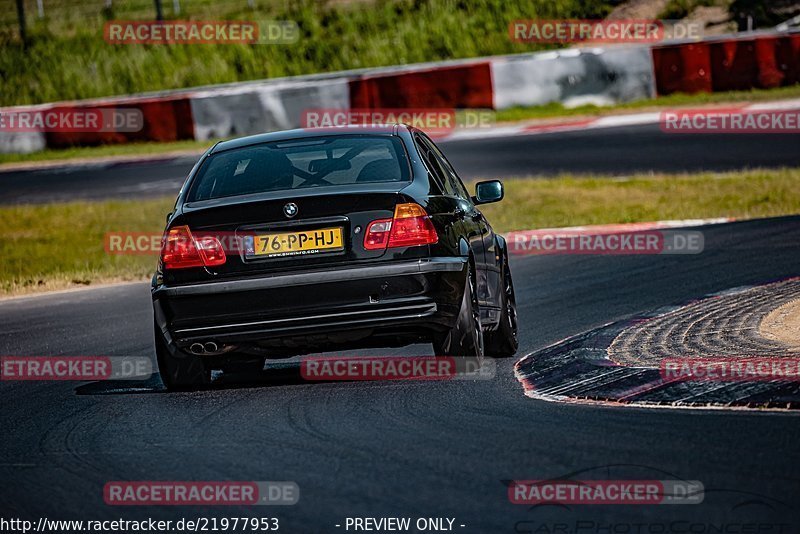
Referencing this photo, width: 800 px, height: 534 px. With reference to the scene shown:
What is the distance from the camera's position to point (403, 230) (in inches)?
283

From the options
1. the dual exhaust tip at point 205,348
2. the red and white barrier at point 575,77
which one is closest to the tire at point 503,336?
the dual exhaust tip at point 205,348

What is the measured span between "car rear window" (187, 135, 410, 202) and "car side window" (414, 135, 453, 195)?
0.18m

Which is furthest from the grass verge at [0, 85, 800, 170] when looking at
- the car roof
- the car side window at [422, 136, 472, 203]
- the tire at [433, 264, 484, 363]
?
the tire at [433, 264, 484, 363]

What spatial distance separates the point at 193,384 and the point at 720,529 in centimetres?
401

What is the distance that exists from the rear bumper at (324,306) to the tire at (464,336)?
87 millimetres

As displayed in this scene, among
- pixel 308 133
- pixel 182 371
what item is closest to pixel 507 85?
pixel 308 133

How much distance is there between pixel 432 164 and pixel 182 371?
182cm

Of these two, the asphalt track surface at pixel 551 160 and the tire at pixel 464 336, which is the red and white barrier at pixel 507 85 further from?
the tire at pixel 464 336

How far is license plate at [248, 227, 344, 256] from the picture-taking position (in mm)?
7152

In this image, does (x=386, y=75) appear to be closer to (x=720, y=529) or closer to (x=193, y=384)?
(x=193, y=384)

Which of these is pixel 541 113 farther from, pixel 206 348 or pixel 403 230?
pixel 206 348

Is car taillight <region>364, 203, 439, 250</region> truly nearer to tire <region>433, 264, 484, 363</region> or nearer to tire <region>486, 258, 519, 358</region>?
tire <region>433, 264, 484, 363</region>

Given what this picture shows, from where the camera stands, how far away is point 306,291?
280 inches

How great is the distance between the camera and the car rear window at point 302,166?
25.0ft
